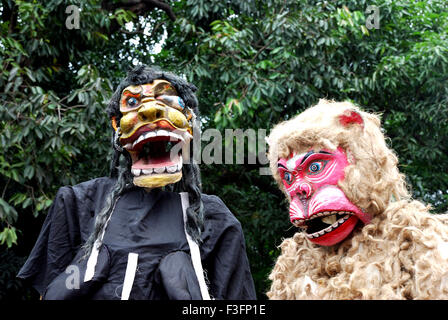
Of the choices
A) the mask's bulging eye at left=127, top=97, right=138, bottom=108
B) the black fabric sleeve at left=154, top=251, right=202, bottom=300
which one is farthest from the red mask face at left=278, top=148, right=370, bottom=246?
the mask's bulging eye at left=127, top=97, right=138, bottom=108

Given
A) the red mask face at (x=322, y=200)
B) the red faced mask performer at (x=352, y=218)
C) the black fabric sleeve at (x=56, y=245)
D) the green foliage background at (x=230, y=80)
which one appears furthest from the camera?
the green foliage background at (x=230, y=80)

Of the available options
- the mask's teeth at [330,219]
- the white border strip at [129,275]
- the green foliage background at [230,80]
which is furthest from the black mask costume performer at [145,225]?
the green foliage background at [230,80]

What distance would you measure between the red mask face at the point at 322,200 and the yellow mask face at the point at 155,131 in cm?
56

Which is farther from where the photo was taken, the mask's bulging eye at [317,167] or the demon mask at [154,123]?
the demon mask at [154,123]

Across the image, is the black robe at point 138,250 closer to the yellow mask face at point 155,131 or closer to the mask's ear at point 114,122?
the yellow mask face at point 155,131

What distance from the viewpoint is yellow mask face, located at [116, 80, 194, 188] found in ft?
8.63

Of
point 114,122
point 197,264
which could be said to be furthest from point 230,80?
point 197,264

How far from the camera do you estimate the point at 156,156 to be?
2723 millimetres

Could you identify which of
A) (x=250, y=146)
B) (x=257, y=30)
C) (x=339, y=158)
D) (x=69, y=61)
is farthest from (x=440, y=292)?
(x=69, y=61)

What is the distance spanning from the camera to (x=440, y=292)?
6.98 feet

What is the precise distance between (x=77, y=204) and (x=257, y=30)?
3.08m

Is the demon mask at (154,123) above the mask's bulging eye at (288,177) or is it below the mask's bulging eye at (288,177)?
above

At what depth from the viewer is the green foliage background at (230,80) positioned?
429 centimetres
